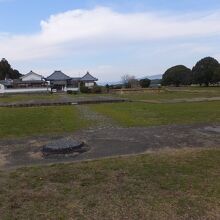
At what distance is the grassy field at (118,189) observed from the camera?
397 cm

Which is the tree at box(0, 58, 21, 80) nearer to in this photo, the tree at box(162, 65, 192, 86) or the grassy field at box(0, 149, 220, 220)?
the tree at box(162, 65, 192, 86)

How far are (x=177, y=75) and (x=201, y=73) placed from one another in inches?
507

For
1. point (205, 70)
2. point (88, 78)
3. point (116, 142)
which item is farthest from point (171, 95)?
point (88, 78)

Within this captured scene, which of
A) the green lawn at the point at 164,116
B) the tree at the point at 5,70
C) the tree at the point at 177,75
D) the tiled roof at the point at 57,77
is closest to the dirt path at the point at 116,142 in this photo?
the green lawn at the point at 164,116

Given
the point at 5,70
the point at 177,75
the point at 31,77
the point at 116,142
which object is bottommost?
the point at 116,142

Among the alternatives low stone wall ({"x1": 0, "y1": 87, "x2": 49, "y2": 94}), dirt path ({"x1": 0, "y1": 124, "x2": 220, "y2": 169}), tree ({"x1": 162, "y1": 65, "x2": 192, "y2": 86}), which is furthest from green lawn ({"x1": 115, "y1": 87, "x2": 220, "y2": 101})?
tree ({"x1": 162, "y1": 65, "x2": 192, "y2": 86})

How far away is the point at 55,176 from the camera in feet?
18.1

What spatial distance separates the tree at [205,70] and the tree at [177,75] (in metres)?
9.25

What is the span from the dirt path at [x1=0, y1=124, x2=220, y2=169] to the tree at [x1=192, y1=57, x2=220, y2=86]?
185ft

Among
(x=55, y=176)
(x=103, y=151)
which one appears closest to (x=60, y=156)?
(x=103, y=151)

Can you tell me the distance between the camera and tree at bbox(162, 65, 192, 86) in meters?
78.6

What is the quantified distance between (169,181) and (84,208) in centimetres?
143

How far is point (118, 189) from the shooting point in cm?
474

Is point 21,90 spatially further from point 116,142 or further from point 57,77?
point 116,142
